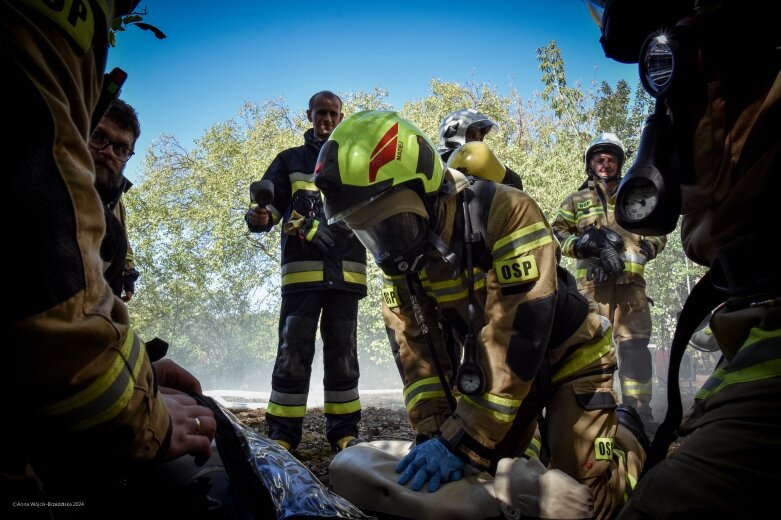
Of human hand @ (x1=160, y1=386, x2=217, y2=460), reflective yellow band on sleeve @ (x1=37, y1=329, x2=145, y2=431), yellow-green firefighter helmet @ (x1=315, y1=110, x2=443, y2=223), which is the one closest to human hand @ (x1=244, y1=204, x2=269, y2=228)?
yellow-green firefighter helmet @ (x1=315, y1=110, x2=443, y2=223)

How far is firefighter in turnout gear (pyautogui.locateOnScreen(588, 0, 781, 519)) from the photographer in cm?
89

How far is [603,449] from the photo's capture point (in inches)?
101

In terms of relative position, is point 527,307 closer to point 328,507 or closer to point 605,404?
point 605,404

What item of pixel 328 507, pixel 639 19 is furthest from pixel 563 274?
pixel 328 507

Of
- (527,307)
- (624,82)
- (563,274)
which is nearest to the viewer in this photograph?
(527,307)

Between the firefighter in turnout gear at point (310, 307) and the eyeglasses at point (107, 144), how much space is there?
3.75ft

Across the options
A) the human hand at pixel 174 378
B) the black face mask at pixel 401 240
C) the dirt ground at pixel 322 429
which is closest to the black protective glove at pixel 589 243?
the dirt ground at pixel 322 429

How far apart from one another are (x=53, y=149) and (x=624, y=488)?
2.83 m

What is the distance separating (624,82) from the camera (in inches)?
943

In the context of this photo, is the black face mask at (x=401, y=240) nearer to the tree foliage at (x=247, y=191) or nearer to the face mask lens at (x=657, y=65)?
the face mask lens at (x=657, y=65)

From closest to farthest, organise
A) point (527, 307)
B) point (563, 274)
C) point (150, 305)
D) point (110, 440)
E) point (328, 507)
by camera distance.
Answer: point (110, 440) < point (328, 507) < point (527, 307) < point (563, 274) < point (150, 305)

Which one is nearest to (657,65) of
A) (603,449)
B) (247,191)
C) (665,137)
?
(665,137)

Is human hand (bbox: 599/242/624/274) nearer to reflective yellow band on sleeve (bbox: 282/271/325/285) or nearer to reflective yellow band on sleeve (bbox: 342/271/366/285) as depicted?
reflective yellow band on sleeve (bbox: 342/271/366/285)

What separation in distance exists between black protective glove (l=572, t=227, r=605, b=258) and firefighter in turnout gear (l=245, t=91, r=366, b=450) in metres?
3.26
